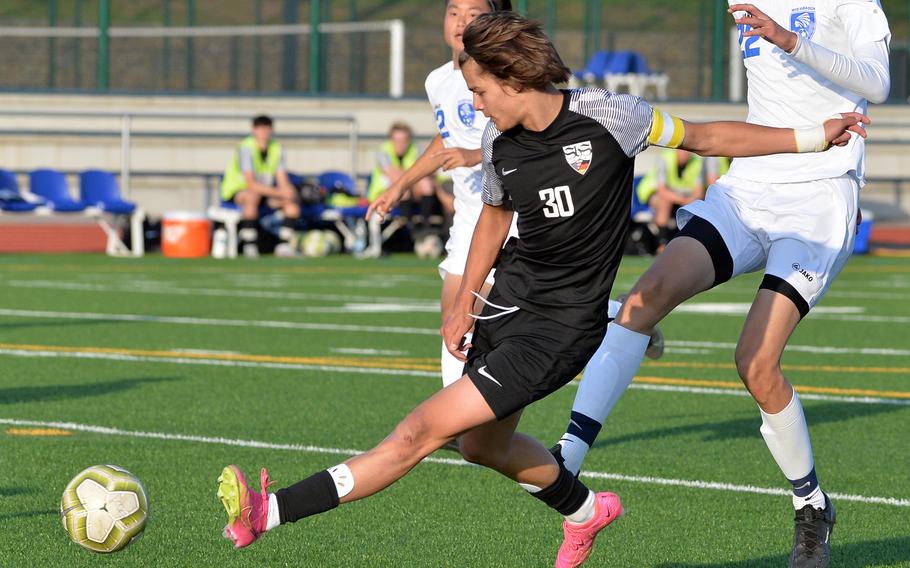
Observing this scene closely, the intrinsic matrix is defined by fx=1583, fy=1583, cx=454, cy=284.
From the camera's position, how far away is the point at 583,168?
4684mm

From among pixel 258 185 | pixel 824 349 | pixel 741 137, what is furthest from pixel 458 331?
pixel 258 185

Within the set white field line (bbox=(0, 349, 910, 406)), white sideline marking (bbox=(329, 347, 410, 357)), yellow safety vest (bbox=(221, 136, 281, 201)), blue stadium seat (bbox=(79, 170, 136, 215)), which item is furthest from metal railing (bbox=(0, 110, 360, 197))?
white field line (bbox=(0, 349, 910, 406))

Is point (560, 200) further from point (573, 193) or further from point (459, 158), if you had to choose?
point (459, 158)

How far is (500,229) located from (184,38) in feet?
104

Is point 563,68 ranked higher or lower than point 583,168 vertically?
higher

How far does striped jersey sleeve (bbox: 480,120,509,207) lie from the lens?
482 cm

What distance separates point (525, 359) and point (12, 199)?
1867 cm

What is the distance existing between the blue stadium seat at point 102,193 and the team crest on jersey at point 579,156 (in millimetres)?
18259

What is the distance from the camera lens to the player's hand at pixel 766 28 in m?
5.30

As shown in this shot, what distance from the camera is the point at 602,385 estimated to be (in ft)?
19.2

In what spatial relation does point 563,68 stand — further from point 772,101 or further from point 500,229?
point 772,101

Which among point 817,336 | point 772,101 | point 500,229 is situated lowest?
point 817,336

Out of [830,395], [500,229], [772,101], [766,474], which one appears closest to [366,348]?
[830,395]

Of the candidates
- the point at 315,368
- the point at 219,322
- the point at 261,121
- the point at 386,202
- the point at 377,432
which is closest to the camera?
the point at 386,202
